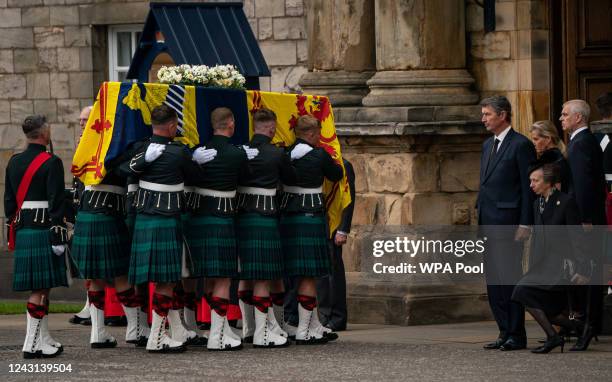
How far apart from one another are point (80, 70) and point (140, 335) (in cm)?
878

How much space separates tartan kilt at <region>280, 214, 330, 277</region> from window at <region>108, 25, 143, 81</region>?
28.4 ft

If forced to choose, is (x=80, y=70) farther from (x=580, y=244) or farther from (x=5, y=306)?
(x=580, y=244)

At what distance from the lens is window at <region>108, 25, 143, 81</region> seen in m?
21.7

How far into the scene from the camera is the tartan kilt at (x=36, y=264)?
1241 cm

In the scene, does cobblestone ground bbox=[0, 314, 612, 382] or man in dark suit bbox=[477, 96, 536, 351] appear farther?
man in dark suit bbox=[477, 96, 536, 351]

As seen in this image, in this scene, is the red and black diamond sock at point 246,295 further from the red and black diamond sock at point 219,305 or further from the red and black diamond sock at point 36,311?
the red and black diamond sock at point 36,311

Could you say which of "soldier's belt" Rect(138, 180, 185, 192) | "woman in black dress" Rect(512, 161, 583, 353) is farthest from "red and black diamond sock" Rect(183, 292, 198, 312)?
"woman in black dress" Rect(512, 161, 583, 353)

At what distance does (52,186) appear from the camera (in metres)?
12.4

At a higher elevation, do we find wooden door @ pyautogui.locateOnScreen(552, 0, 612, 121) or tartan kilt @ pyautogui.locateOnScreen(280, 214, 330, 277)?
wooden door @ pyautogui.locateOnScreen(552, 0, 612, 121)

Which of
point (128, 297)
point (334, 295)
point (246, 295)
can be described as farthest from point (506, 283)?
point (128, 297)

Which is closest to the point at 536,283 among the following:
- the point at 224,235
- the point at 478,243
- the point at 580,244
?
the point at 580,244

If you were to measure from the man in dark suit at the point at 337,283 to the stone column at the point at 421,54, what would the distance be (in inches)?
51.9

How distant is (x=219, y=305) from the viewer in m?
12.9

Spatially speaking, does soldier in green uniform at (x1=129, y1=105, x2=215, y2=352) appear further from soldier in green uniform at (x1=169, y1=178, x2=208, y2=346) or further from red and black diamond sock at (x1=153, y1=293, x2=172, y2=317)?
soldier in green uniform at (x1=169, y1=178, x2=208, y2=346)
